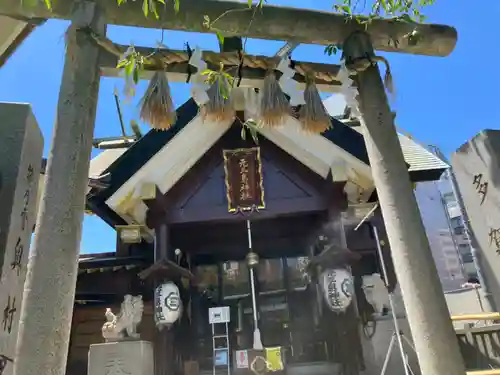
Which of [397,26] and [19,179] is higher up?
[397,26]

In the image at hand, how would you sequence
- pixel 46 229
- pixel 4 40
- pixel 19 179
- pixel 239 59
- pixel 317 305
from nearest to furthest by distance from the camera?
pixel 46 229
pixel 19 179
pixel 239 59
pixel 4 40
pixel 317 305

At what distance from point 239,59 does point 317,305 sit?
20.6 feet

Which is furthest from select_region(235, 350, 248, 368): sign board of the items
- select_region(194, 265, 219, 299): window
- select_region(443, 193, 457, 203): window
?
select_region(443, 193, 457, 203): window

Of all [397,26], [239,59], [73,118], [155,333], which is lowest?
[155,333]

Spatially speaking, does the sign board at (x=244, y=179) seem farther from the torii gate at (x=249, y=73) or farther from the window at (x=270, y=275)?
the torii gate at (x=249, y=73)

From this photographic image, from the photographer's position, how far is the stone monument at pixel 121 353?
7.26m

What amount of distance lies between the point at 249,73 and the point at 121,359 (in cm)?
565

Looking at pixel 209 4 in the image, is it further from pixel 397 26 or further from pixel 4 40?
pixel 4 40

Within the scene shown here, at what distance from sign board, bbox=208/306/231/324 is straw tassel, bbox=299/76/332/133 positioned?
590cm

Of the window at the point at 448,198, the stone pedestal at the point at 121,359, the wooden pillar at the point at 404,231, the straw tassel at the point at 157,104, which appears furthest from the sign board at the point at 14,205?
the window at the point at 448,198

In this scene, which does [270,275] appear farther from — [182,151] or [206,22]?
[206,22]

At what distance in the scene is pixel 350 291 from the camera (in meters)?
7.91

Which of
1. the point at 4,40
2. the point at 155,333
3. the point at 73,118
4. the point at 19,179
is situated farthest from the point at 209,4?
the point at 155,333

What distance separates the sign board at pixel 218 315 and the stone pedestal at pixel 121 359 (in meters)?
1.67
